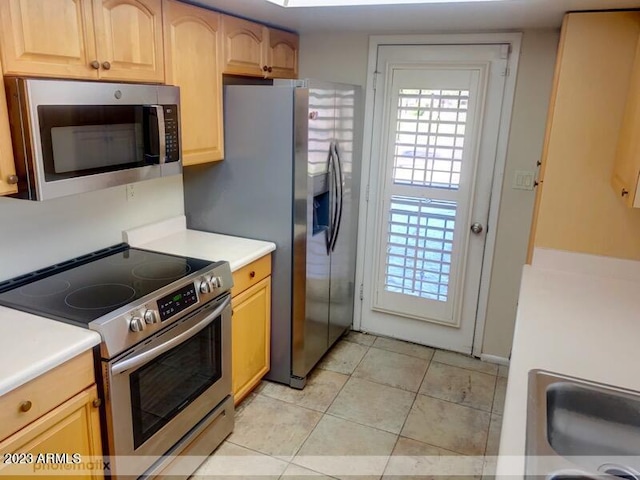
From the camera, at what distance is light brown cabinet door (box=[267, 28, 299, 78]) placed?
2.79m

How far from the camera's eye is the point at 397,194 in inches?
122

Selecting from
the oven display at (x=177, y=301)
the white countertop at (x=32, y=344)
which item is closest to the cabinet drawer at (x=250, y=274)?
the oven display at (x=177, y=301)

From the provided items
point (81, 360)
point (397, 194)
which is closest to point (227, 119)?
point (397, 194)

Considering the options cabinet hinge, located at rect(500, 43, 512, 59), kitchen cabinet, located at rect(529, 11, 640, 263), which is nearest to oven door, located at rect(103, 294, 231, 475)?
kitchen cabinet, located at rect(529, 11, 640, 263)

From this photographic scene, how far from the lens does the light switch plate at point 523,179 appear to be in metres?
2.78

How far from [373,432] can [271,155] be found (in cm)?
148

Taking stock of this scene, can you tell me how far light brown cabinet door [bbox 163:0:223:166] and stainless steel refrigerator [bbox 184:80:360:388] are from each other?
0.39ft

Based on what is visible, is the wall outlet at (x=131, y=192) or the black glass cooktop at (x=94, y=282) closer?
the black glass cooktop at (x=94, y=282)

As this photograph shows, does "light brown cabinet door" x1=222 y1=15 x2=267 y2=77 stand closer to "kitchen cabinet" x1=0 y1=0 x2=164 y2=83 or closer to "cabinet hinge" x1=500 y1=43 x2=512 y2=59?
"kitchen cabinet" x1=0 y1=0 x2=164 y2=83

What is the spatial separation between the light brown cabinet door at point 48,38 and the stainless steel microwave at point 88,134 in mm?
66

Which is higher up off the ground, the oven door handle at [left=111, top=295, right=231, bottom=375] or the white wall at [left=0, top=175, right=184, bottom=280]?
the white wall at [left=0, top=175, right=184, bottom=280]

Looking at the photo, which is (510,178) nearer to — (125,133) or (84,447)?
(125,133)

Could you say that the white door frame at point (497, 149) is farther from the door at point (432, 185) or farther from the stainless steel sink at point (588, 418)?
the stainless steel sink at point (588, 418)

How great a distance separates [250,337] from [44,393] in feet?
3.90
